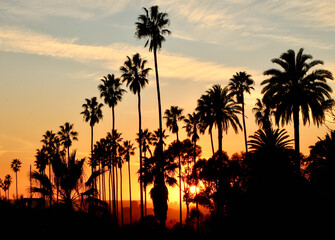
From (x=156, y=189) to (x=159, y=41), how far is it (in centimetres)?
2177

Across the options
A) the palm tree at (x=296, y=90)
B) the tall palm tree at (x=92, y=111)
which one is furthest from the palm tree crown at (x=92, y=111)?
the palm tree at (x=296, y=90)

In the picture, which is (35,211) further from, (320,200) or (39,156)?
(39,156)

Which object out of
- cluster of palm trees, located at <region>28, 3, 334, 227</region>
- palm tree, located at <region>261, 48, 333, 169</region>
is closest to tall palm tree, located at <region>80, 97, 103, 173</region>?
cluster of palm trees, located at <region>28, 3, 334, 227</region>

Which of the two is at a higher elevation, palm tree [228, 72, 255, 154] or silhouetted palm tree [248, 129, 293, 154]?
palm tree [228, 72, 255, 154]

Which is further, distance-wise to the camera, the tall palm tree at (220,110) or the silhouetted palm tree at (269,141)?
the tall palm tree at (220,110)

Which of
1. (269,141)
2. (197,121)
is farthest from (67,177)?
(197,121)

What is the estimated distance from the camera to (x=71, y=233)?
56.9 ft

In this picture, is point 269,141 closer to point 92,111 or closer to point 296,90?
point 296,90

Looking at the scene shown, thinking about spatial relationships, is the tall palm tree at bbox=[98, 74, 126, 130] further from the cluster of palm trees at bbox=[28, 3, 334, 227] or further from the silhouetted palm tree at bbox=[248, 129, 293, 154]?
the silhouetted palm tree at bbox=[248, 129, 293, 154]

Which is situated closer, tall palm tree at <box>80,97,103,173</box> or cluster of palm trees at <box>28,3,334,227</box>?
cluster of palm trees at <box>28,3,334,227</box>

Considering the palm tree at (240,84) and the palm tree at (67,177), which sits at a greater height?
the palm tree at (240,84)

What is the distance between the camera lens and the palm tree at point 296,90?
39.9m

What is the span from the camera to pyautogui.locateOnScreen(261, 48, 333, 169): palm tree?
39.9 metres

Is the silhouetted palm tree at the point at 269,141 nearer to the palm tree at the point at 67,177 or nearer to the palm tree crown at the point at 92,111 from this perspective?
the palm tree at the point at 67,177
